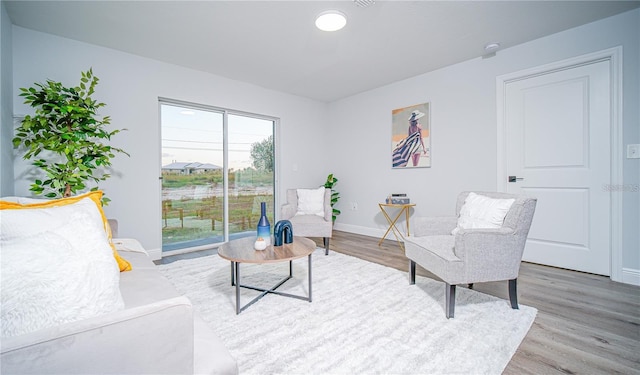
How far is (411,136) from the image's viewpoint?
4.00 meters

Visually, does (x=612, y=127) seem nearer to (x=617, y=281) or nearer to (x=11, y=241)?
(x=617, y=281)

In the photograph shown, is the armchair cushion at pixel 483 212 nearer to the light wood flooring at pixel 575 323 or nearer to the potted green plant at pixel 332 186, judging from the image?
the light wood flooring at pixel 575 323

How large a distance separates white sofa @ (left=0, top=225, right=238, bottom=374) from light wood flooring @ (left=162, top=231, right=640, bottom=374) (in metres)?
1.51

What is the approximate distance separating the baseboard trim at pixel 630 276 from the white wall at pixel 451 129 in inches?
1.1

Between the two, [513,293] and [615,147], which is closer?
[513,293]

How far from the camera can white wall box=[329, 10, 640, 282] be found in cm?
246

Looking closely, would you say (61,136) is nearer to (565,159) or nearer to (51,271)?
(51,271)

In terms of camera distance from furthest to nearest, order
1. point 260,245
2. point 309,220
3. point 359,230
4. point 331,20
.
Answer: point 359,230, point 309,220, point 331,20, point 260,245

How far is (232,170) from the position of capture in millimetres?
4141

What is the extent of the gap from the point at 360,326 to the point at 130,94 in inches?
138

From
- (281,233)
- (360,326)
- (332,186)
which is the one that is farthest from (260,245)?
(332,186)

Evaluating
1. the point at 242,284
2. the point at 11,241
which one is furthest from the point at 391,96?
the point at 11,241

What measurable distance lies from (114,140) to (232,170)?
1.49m

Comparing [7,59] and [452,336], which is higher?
[7,59]
